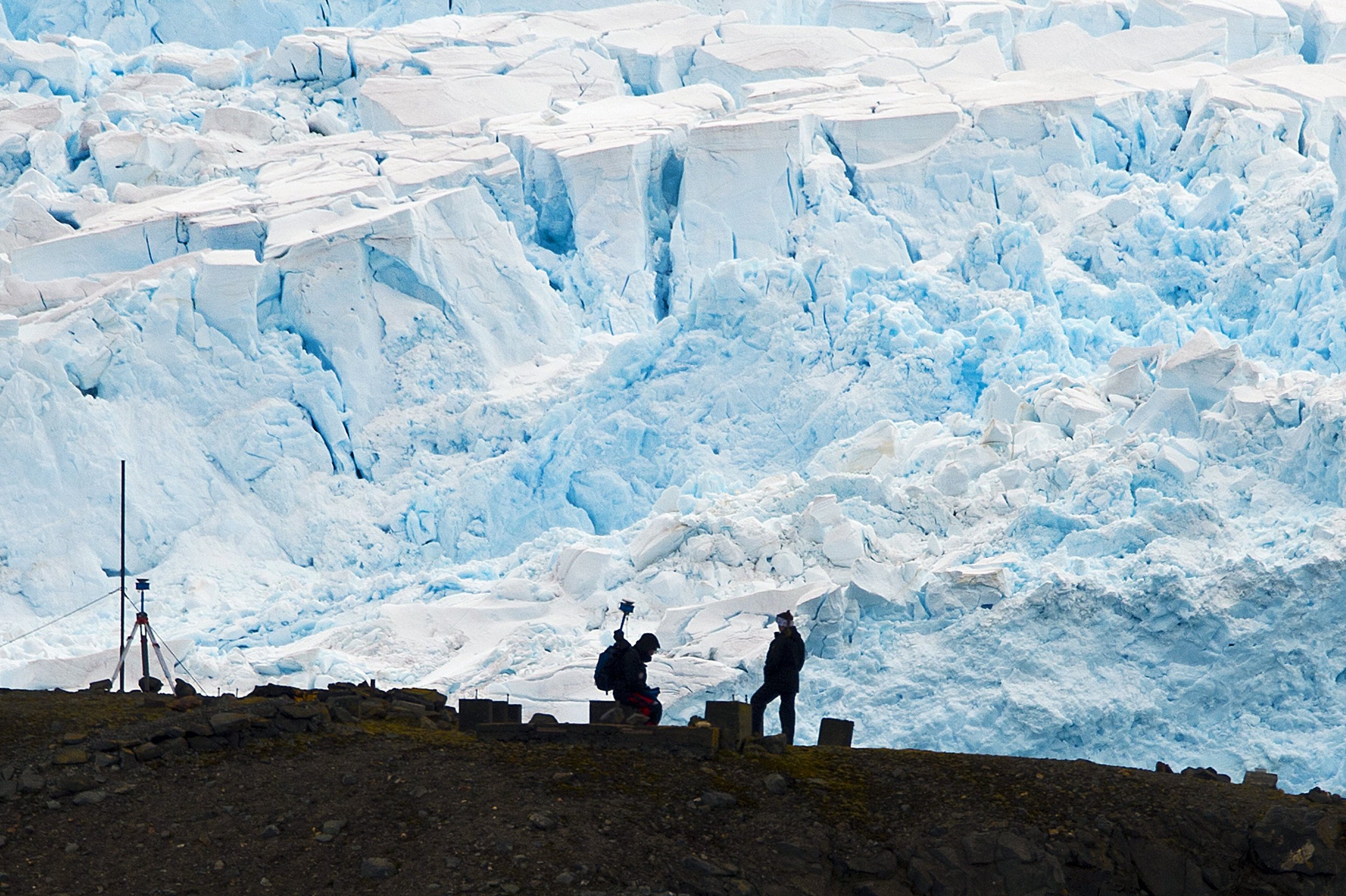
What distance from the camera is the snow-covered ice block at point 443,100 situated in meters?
15.1

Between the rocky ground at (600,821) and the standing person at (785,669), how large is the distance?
664mm

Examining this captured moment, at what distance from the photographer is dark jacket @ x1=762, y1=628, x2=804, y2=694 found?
627 cm

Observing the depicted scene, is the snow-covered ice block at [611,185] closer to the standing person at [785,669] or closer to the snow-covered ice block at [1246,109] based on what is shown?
the snow-covered ice block at [1246,109]

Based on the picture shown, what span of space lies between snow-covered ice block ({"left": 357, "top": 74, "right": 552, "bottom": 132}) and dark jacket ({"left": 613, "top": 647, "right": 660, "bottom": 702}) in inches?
379

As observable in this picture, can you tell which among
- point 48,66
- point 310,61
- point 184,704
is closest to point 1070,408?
point 184,704

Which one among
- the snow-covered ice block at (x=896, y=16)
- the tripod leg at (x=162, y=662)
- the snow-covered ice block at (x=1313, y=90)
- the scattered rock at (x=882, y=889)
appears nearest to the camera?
the scattered rock at (x=882, y=889)

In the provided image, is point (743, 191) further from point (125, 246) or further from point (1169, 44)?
point (1169, 44)

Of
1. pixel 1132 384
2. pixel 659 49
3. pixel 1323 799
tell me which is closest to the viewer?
pixel 1323 799

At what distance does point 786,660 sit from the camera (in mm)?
6266

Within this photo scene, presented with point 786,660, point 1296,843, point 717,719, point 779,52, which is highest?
point 779,52

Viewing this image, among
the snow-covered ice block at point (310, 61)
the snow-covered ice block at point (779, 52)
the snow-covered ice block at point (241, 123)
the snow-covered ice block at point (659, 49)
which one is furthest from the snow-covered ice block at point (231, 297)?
the snow-covered ice block at point (659, 49)

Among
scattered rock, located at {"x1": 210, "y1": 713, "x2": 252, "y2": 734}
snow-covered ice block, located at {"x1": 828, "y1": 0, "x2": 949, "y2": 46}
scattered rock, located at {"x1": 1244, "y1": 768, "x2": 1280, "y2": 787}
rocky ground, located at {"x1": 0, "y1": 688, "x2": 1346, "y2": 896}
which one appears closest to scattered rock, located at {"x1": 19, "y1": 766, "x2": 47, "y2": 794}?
rocky ground, located at {"x1": 0, "y1": 688, "x2": 1346, "y2": 896}

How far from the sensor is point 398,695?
6.61 metres

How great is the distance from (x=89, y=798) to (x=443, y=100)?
1138 centimetres
